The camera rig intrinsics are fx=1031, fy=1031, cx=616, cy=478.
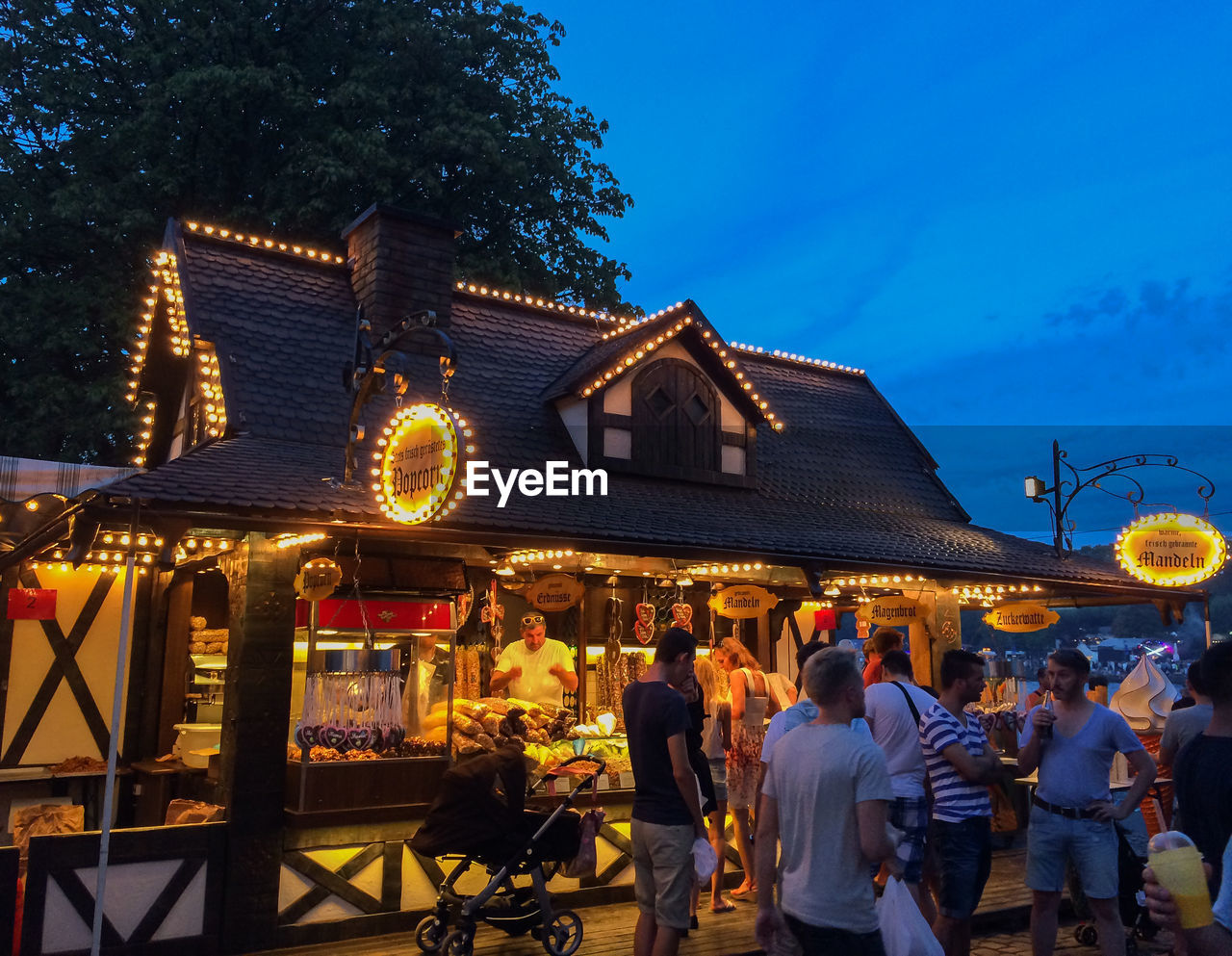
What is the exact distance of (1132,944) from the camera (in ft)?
26.8

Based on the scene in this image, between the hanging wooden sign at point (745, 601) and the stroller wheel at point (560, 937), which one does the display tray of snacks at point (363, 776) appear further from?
the hanging wooden sign at point (745, 601)

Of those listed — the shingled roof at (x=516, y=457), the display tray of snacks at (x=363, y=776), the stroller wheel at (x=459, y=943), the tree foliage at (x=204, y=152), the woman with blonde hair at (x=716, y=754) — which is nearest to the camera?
the stroller wheel at (x=459, y=943)

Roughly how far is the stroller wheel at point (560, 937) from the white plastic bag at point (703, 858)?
1.96 metres

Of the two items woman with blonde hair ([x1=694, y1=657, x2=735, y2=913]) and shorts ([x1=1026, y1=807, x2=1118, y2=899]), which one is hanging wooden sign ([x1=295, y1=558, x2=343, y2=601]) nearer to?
woman with blonde hair ([x1=694, y1=657, x2=735, y2=913])

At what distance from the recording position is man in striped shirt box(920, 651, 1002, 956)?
6320 millimetres

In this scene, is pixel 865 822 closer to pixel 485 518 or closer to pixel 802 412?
pixel 485 518

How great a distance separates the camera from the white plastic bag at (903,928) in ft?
15.4

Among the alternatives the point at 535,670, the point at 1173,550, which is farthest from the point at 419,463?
the point at 1173,550

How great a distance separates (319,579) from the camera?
27.6ft

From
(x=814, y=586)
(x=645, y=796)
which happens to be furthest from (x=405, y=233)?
(x=645, y=796)

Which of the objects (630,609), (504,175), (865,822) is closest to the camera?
(865,822)

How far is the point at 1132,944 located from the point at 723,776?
3.89 metres


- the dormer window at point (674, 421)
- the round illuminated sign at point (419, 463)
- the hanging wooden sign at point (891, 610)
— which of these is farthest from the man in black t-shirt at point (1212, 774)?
the hanging wooden sign at point (891, 610)

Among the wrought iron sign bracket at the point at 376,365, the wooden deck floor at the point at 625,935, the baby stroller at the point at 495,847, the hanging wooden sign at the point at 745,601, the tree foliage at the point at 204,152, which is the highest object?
the tree foliage at the point at 204,152
